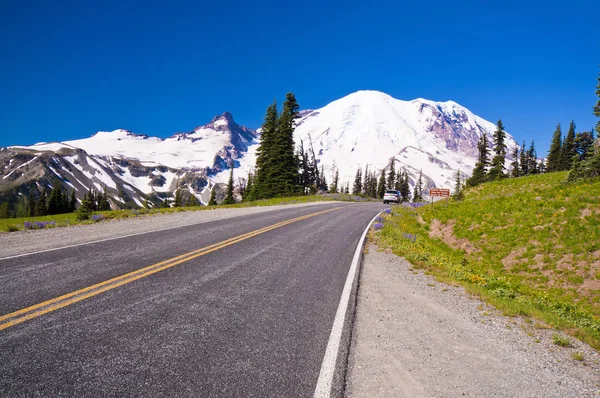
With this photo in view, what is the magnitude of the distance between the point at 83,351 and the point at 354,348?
134 inches

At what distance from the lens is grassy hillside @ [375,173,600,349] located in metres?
7.93

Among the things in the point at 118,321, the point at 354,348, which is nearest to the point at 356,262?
the point at 354,348

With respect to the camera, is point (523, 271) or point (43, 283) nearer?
point (43, 283)

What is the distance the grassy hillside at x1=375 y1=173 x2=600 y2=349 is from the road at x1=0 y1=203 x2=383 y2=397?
14.5 ft

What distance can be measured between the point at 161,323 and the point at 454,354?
167 inches

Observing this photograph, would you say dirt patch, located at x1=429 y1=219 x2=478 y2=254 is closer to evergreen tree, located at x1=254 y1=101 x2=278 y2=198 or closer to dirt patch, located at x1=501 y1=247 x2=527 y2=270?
dirt patch, located at x1=501 y1=247 x2=527 y2=270

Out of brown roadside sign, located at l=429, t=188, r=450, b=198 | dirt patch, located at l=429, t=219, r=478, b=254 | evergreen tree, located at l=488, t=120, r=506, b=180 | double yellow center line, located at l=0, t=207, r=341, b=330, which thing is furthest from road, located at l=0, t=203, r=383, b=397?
evergreen tree, located at l=488, t=120, r=506, b=180

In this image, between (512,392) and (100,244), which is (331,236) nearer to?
(100,244)

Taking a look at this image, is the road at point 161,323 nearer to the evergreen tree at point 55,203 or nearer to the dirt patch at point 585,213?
the dirt patch at point 585,213

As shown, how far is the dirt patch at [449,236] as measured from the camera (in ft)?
48.6

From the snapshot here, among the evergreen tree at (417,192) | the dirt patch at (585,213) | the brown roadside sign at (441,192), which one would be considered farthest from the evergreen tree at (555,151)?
the dirt patch at (585,213)

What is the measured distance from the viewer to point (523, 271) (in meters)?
11.7

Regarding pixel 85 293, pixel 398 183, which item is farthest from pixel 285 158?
pixel 398 183

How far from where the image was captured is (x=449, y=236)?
16547mm
